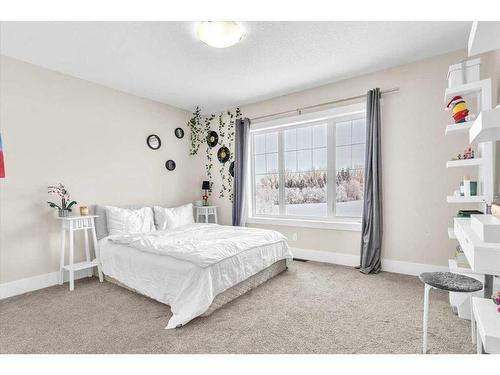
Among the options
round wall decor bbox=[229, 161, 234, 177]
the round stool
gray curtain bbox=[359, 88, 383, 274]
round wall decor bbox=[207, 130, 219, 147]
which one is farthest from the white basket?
round wall decor bbox=[207, 130, 219, 147]

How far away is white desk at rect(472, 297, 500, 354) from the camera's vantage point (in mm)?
1033

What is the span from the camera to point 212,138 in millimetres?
4887

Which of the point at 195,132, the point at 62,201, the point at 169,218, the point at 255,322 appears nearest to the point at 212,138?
the point at 195,132

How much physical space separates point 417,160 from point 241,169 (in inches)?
99.1

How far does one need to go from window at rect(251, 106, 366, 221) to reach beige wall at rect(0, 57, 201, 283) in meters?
1.79

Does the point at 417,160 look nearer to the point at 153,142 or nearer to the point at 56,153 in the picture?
the point at 153,142

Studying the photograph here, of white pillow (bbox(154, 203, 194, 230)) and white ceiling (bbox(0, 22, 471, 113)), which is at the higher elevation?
white ceiling (bbox(0, 22, 471, 113))

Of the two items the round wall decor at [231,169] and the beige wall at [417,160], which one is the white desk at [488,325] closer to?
the beige wall at [417,160]

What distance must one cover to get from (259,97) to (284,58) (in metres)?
1.31

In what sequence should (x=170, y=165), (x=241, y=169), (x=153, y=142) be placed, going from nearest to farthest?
1. (x=153, y=142)
2. (x=241, y=169)
3. (x=170, y=165)

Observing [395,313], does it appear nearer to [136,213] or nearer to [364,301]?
[364,301]

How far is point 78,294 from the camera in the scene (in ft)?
9.10

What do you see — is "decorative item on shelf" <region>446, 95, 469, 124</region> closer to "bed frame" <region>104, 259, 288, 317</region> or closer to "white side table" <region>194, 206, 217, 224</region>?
"bed frame" <region>104, 259, 288, 317</region>
